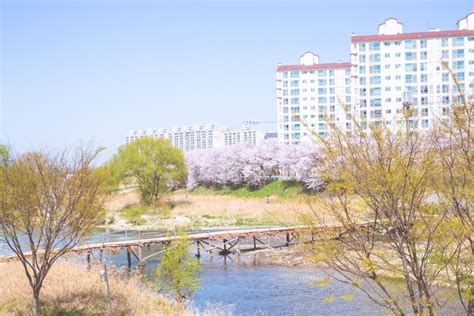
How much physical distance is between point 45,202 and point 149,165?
4109 cm

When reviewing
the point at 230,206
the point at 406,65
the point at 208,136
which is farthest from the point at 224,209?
the point at 208,136

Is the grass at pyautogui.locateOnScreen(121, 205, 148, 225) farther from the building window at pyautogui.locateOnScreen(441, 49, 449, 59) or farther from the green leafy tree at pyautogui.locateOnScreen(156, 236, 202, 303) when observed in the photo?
the building window at pyautogui.locateOnScreen(441, 49, 449, 59)

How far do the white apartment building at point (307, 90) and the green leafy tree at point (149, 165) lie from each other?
2581cm

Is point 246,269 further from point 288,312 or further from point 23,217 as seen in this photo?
point 23,217

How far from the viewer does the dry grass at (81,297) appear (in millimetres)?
16234

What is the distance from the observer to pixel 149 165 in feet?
184

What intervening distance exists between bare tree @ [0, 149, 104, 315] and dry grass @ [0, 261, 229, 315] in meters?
1.19

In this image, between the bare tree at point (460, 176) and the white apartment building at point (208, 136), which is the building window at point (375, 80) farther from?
the white apartment building at point (208, 136)

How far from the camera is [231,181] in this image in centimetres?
6944

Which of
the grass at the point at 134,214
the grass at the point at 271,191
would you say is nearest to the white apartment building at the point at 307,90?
the grass at the point at 271,191

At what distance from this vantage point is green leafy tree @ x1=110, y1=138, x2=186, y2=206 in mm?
56062

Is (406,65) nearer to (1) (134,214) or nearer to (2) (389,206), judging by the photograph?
(1) (134,214)

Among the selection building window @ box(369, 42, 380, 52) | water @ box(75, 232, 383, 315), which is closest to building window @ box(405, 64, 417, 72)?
building window @ box(369, 42, 380, 52)

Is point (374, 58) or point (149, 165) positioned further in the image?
point (374, 58)
